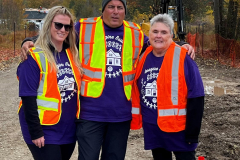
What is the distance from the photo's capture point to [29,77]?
3340mm

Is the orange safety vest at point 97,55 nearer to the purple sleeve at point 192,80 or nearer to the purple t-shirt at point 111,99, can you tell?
the purple t-shirt at point 111,99

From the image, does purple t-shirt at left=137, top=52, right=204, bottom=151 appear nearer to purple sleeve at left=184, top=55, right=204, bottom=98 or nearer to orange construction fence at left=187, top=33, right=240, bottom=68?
purple sleeve at left=184, top=55, right=204, bottom=98

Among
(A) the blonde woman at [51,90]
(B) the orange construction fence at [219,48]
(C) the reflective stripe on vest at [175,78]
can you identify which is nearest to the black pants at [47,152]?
(A) the blonde woman at [51,90]

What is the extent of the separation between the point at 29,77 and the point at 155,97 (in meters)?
1.37

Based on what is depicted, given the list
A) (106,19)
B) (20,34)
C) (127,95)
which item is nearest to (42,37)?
(106,19)

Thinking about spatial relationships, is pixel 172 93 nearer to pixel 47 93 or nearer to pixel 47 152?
pixel 47 93

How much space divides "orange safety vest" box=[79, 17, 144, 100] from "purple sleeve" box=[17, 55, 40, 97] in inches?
25.5

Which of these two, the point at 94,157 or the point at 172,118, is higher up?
the point at 172,118

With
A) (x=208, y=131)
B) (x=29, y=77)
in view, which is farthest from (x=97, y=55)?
(x=208, y=131)

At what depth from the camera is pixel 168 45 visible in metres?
3.78

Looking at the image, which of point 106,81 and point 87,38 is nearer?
point 106,81

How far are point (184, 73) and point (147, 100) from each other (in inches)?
20.4

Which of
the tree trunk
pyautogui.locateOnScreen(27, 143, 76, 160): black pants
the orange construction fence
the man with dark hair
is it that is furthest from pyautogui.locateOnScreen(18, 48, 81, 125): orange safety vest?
the tree trunk

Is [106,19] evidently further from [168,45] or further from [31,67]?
[31,67]
